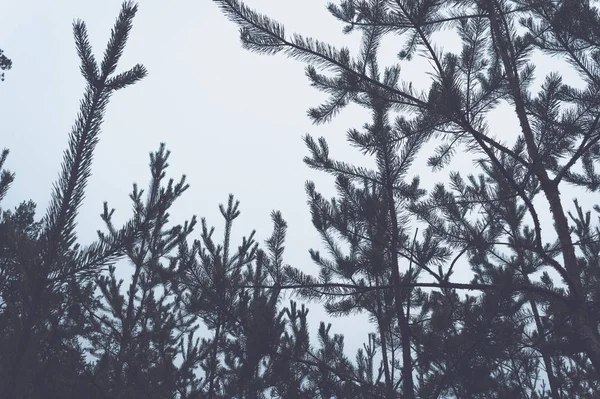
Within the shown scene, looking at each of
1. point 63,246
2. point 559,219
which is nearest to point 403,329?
point 559,219

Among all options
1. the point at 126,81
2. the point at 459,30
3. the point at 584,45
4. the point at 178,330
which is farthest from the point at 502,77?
the point at 178,330

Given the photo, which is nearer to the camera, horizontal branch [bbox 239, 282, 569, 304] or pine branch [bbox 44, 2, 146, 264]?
pine branch [bbox 44, 2, 146, 264]

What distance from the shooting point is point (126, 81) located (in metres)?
1.97

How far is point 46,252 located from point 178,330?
20.5ft

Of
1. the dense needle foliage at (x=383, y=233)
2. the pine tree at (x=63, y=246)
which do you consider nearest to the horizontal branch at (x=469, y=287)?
the dense needle foliage at (x=383, y=233)

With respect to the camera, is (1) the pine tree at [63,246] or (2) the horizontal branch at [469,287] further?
(2) the horizontal branch at [469,287]

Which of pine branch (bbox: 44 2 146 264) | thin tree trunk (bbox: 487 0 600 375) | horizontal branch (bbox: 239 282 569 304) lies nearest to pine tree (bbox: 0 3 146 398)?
pine branch (bbox: 44 2 146 264)

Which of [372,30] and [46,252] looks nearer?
[46,252]

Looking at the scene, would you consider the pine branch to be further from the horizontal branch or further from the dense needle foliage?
the horizontal branch

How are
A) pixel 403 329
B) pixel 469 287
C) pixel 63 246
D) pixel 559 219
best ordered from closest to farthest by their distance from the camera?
pixel 63 246 → pixel 469 287 → pixel 559 219 → pixel 403 329

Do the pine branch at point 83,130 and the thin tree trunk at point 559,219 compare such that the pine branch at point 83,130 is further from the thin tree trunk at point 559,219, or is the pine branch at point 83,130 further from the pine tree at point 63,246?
the thin tree trunk at point 559,219

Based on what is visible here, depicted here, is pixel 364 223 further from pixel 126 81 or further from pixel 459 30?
pixel 126 81

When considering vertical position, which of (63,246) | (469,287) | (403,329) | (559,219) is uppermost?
(559,219)

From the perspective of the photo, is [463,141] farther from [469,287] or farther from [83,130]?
[83,130]
